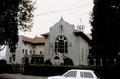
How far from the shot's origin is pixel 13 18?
114 ft

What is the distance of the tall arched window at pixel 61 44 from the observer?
2106 inches

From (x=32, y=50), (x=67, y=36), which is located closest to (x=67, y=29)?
(x=67, y=36)

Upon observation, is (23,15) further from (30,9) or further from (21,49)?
(21,49)

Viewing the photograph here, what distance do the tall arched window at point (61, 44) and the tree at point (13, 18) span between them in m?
16.2

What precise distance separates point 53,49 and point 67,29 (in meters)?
5.52

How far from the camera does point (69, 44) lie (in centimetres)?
5294

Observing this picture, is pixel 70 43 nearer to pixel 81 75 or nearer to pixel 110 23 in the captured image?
pixel 110 23

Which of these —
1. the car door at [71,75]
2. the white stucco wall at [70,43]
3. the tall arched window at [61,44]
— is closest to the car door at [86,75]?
the car door at [71,75]

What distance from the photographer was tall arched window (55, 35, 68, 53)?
176 feet

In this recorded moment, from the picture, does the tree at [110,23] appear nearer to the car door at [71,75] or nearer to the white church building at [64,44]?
the car door at [71,75]

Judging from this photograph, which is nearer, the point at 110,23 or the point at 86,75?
the point at 86,75

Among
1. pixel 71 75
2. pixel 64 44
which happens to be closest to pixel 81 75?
pixel 71 75

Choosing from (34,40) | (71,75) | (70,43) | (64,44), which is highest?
(34,40)

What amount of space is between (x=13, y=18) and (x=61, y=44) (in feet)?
68.6
